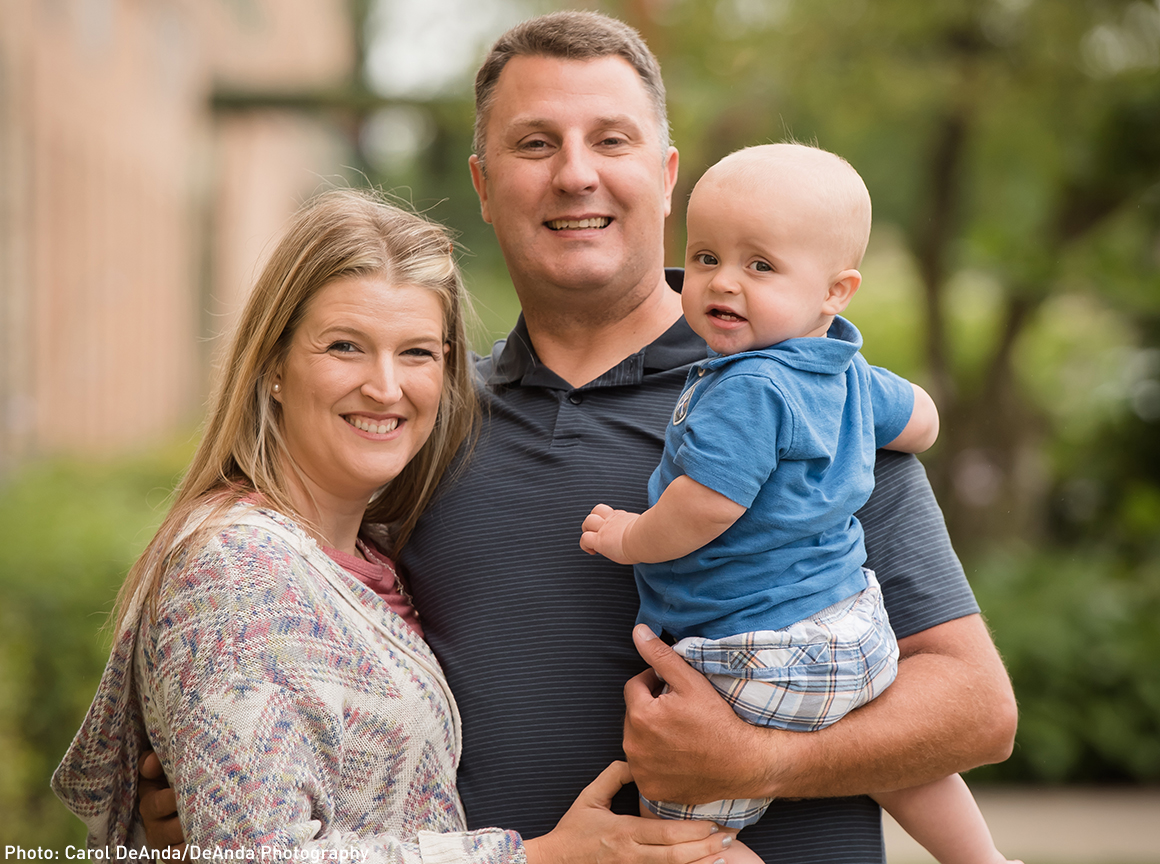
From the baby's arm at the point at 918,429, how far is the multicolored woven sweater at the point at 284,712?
99 cm

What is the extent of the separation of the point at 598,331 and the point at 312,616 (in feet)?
3.27

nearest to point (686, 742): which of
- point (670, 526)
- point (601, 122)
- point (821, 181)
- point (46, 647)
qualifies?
point (670, 526)

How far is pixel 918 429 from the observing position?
2072 mm

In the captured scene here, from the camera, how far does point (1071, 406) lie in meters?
10.8

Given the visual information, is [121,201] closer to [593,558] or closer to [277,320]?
[277,320]

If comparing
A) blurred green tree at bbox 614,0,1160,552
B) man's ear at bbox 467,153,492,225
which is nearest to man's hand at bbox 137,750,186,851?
man's ear at bbox 467,153,492,225

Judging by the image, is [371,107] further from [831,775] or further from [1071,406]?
[831,775]

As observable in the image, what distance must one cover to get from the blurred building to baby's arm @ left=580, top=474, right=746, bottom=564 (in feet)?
3.06

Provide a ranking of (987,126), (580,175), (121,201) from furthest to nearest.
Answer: (121,201)
(987,126)
(580,175)

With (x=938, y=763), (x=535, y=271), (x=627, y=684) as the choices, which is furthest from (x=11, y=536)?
(x=938, y=763)

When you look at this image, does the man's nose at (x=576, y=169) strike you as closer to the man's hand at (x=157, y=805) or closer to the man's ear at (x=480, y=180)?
the man's ear at (x=480, y=180)

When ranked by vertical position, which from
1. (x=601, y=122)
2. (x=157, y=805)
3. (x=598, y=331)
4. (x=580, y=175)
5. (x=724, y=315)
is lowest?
(x=157, y=805)

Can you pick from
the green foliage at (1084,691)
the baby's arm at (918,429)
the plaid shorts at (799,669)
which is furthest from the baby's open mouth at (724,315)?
the green foliage at (1084,691)

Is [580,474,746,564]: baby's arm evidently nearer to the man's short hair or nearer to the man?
the man
